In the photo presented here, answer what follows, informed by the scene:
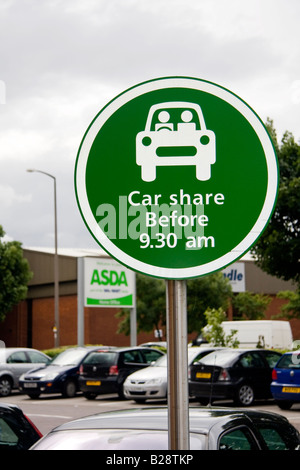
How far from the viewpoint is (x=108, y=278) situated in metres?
32.1

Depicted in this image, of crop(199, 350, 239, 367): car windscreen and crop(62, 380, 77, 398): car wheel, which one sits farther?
crop(62, 380, 77, 398): car wheel

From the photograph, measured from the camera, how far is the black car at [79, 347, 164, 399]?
71.1 ft

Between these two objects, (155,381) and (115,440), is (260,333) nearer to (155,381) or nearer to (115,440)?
(155,381)

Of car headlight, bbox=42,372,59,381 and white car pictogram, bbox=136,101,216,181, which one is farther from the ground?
white car pictogram, bbox=136,101,216,181

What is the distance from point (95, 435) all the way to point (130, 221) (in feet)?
6.62

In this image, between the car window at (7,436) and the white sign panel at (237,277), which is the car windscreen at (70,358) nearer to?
the car window at (7,436)

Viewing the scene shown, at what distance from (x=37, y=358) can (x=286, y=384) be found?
10559mm

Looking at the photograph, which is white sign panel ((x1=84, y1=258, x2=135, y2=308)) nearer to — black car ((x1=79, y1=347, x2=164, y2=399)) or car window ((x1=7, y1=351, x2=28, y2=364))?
car window ((x1=7, y1=351, x2=28, y2=364))

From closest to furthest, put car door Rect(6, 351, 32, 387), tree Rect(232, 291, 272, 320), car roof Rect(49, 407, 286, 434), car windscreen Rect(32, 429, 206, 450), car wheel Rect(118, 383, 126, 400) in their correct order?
car windscreen Rect(32, 429, 206, 450) < car roof Rect(49, 407, 286, 434) < car wheel Rect(118, 383, 126, 400) < car door Rect(6, 351, 32, 387) < tree Rect(232, 291, 272, 320)

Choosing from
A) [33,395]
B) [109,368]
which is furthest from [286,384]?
[33,395]

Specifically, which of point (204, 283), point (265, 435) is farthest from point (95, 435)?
point (204, 283)

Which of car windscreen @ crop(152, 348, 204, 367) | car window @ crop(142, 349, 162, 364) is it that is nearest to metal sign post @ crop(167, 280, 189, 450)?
car windscreen @ crop(152, 348, 204, 367)

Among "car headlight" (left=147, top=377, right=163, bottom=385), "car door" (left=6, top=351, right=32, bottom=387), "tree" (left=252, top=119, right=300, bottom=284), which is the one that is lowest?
"car headlight" (left=147, top=377, right=163, bottom=385)

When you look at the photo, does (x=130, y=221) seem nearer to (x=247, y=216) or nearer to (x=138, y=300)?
(x=247, y=216)
